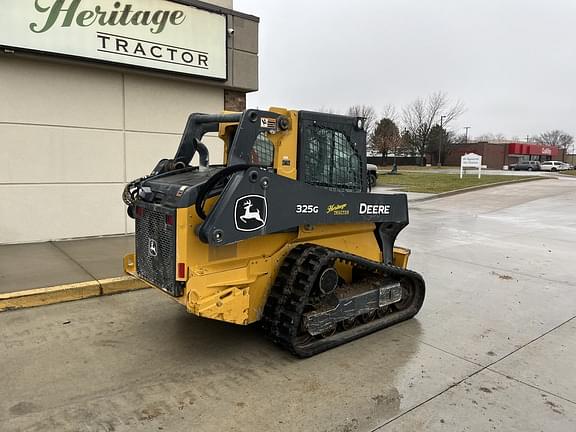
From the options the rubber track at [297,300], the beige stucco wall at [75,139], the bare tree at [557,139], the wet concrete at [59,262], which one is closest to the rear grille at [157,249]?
the rubber track at [297,300]

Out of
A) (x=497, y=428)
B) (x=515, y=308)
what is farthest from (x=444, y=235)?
(x=497, y=428)

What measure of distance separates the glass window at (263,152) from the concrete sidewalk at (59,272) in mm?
2814

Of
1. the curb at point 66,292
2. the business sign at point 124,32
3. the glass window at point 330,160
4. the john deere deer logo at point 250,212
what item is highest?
the business sign at point 124,32

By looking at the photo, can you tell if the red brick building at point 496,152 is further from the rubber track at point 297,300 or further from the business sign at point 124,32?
the rubber track at point 297,300

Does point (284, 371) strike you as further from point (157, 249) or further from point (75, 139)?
point (75, 139)

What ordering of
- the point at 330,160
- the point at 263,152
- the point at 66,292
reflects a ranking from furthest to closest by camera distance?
1. the point at 66,292
2. the point at 330,160
3. the point at 263,152

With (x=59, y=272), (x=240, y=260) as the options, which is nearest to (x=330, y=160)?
(x=240, y=260)

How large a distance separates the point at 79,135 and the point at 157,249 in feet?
18.1

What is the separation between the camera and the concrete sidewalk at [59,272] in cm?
550

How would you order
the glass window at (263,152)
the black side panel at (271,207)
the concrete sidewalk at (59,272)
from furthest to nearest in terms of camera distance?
the concrete sidewalk at (59,272)
the glass window at (263,152)
the black side panel at (271,207)

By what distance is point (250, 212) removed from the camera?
383 cm

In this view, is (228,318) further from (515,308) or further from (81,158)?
(81,158)

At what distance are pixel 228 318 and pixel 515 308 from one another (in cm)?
366

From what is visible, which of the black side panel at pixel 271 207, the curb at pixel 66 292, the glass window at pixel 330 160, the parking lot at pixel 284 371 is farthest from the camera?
the curb at pixel 66 292
